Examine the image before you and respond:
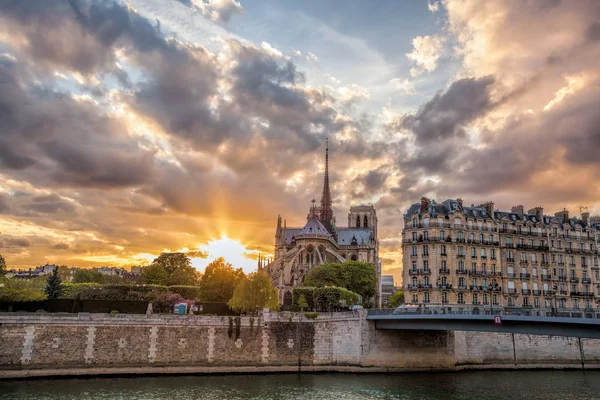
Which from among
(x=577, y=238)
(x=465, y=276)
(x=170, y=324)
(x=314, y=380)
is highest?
(x=577, y=238)

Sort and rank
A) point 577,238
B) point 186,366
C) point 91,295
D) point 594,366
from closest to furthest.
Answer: point 186,366 → point 594,366 → point 91,295 → point 577,238

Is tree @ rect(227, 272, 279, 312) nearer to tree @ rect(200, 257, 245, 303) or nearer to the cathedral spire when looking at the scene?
tree @ rect(200, 257, 245, 303)

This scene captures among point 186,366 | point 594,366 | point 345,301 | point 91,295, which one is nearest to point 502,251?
point 594,366

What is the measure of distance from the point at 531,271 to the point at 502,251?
4.74 m

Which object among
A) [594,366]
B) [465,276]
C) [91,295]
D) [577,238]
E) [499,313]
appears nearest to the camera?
[499,313]

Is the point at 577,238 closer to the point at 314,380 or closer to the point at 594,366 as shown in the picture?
the point at 594,366

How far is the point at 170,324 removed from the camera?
150 feet

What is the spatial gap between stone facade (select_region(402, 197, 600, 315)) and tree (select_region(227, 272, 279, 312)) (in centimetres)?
2049

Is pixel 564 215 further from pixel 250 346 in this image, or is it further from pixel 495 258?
pixel 250 346

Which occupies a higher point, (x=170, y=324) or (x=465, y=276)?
(x=465, y=276)

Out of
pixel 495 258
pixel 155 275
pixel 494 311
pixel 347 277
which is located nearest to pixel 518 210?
pixel 495 258

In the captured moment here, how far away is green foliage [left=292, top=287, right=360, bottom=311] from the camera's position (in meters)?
65.1

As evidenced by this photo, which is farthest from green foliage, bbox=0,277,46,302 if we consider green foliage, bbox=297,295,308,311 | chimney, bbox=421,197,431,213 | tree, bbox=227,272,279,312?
chimney, bbox=421,197,431,213

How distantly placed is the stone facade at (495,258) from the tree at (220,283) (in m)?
22.4
